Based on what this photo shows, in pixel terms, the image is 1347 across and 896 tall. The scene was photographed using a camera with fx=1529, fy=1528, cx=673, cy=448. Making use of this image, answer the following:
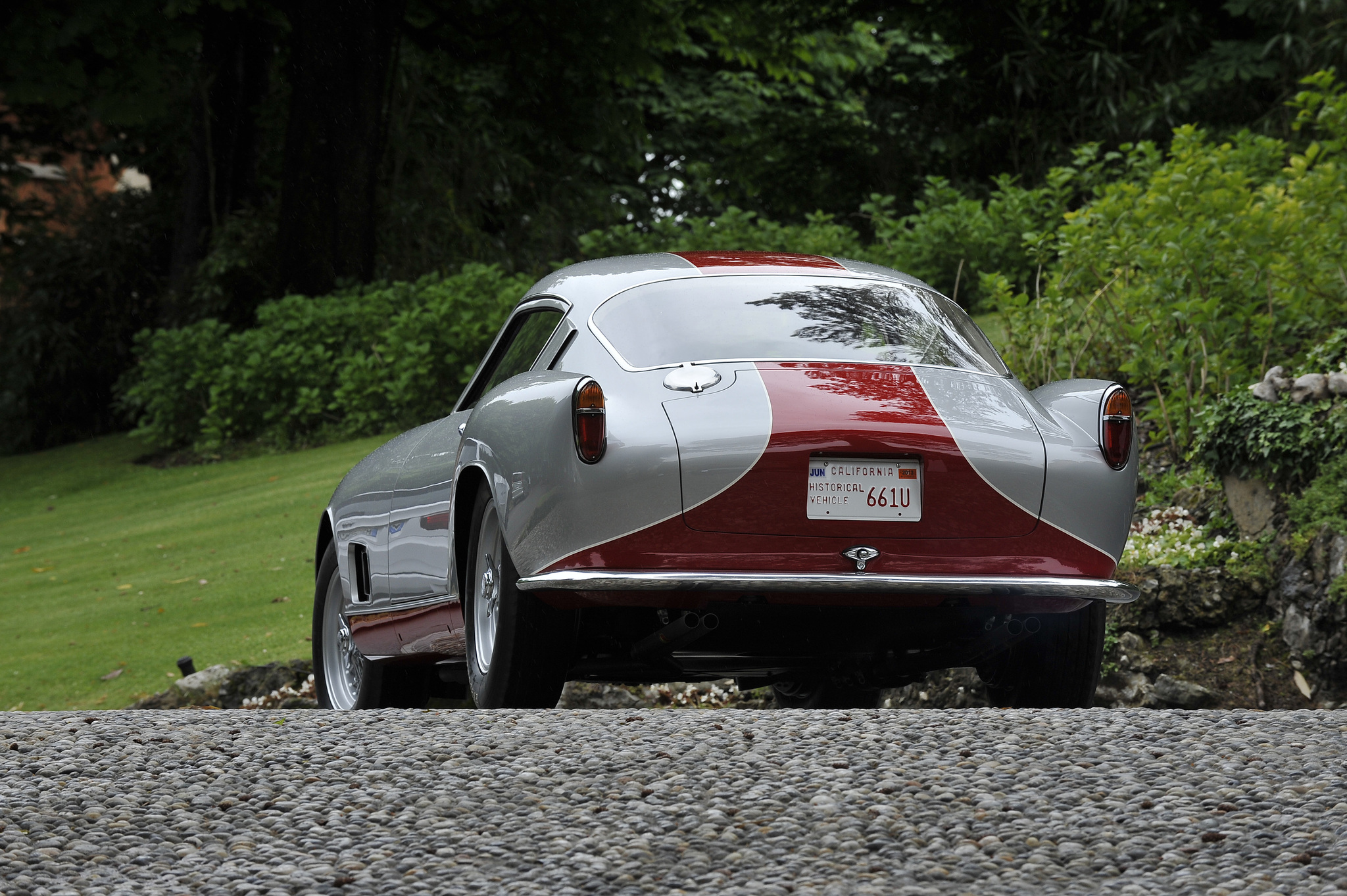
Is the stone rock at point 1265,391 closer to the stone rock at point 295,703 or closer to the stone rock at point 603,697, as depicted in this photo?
the stone rock at point 603,697

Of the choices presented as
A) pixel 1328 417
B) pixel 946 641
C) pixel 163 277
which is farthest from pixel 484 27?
pixel 946 641

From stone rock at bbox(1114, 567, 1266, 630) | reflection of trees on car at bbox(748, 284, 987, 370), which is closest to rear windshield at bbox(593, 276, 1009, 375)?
reflection of trees on car at bbox(748, 284, 987, 370)

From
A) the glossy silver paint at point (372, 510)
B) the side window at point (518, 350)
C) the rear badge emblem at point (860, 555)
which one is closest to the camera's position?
the rear badge emblem at point (860, 555)

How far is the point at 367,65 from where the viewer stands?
18.9 meters

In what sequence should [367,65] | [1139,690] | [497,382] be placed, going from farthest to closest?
[367,65] < [1139,690] < [497,382]

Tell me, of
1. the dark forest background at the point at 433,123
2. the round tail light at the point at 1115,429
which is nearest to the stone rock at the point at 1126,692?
the round tail light at the point at 1115,429

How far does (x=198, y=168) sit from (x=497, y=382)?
16936 millimetres

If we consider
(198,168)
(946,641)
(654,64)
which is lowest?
(946,641)

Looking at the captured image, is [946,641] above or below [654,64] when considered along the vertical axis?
below

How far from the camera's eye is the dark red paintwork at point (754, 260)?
5.48 metres

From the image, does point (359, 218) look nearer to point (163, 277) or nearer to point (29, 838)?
point (163, 277)

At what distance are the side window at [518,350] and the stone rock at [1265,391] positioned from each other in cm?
401

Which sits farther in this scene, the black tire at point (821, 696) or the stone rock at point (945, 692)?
the stone rock at point (945, 692)

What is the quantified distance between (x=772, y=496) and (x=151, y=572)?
836 centimetres
